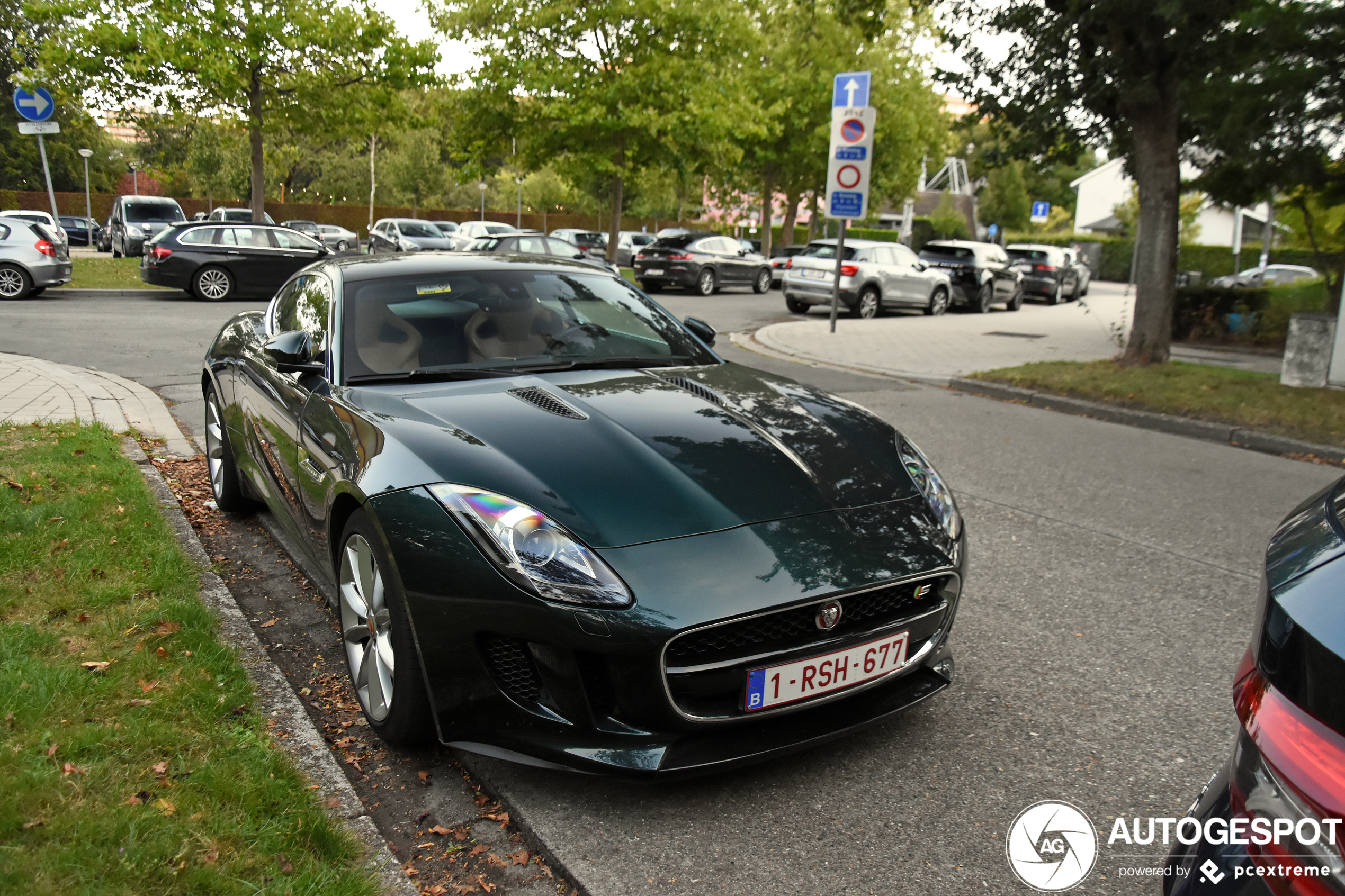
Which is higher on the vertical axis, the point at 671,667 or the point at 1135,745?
the point at 671,667

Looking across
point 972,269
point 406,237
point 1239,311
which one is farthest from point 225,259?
point 1239,311

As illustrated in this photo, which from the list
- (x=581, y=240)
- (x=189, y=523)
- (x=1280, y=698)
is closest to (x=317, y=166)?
(x=581, y=240)

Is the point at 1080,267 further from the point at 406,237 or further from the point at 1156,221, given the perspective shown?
the point at 406,237

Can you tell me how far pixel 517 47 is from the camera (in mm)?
25531

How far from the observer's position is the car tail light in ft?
4.13

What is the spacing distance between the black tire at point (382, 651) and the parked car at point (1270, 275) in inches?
1018

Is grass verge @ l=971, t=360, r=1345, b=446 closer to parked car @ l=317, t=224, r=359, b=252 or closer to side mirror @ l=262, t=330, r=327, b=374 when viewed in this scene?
side mirror @ l=262, t=330, r=327, b=374

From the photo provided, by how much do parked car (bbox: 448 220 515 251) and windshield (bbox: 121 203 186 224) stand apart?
9.10 metres

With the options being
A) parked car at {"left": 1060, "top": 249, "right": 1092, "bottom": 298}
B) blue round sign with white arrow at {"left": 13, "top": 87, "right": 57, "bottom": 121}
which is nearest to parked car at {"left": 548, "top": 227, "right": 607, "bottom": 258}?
parked car at {"left": 1060, "top": 249, "right": 1092, "bottom": 298}

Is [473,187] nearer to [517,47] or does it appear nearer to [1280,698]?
[517,47]

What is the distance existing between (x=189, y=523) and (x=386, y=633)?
2520 mm

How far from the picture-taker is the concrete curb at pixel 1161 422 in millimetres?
8320

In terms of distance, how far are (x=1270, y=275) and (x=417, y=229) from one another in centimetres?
2846

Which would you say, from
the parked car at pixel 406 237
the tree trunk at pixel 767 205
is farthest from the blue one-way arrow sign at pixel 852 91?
the tree trunk at pixel 767 205
